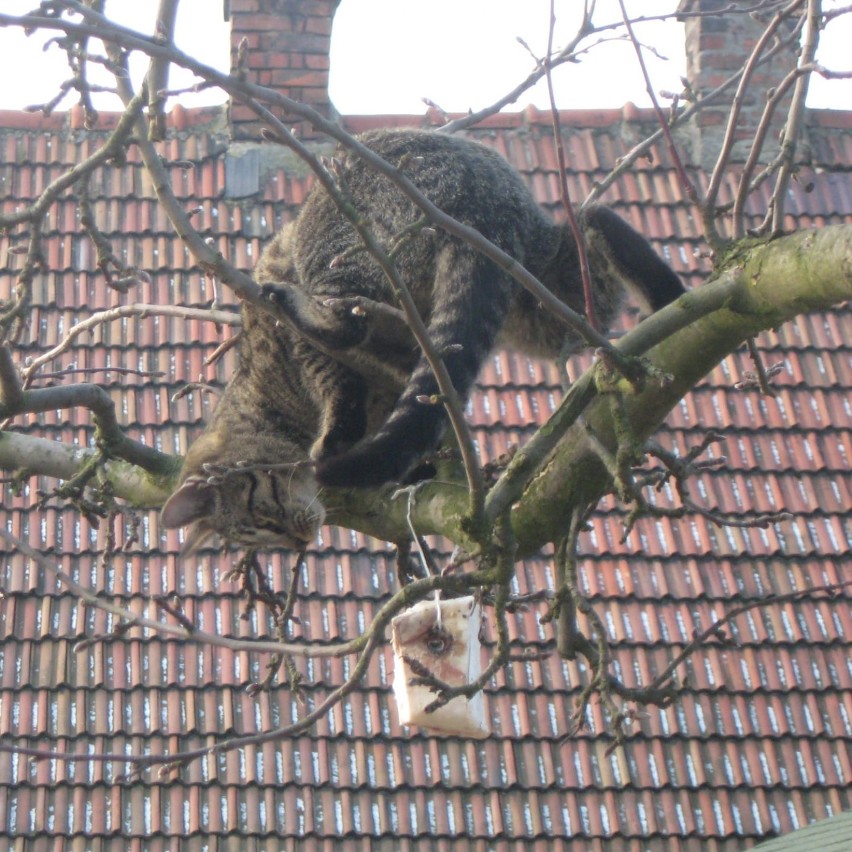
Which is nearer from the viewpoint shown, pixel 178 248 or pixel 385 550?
pixel 385 550

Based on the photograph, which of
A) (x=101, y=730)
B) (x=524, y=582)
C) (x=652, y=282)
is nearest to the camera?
(x=652, y=282)

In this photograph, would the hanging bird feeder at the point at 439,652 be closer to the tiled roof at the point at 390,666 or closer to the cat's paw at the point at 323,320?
the cat's paw at the point at 323,320

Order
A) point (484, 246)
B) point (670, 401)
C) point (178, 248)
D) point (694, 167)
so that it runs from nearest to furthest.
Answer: point (484, 246), point (670, 401), point (178, 248), point (694, 167)

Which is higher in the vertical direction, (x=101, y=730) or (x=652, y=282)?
(x=652, y=282)

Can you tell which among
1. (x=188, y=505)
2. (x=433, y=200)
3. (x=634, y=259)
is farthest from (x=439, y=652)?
(x=433, y=200)

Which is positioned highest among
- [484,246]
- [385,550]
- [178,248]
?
[178,248]

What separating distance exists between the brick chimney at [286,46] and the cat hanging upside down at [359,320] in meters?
2.51

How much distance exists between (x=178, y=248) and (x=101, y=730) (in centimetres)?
226

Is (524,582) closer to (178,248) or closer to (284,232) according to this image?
(284,232)

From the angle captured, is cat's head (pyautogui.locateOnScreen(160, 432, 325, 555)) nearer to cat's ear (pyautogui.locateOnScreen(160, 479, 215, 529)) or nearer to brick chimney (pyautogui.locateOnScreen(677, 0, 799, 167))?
cat's ear (pyautogui.locateOnScreen(160, 479, 215, 529))

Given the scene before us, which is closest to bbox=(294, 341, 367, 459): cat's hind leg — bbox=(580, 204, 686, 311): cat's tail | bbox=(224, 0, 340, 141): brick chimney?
bbox=(580, 204, 686, 311): cat's tail

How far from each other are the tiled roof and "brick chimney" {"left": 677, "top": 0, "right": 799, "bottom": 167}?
1041 millimetres

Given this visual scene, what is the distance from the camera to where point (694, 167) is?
6.31 m

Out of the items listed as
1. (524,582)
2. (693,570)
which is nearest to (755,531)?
(693,570)
